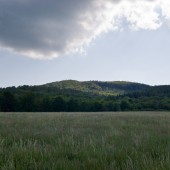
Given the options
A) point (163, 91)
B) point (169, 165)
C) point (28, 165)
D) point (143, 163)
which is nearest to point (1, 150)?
point (28, 165)

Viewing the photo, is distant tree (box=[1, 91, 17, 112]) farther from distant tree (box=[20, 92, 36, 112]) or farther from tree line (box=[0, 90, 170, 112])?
distant tree (box=[20, 92, 36, 112])

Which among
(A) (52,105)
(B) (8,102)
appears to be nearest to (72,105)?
(A) (52,105)

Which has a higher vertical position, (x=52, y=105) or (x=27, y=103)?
(x=27, y=103)

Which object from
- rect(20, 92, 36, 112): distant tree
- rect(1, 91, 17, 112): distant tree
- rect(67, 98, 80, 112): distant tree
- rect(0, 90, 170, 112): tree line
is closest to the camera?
rect(1, 91, 17, 112): distant tree

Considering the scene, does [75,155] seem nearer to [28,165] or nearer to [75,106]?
[28,165]

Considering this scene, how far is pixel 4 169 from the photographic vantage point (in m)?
4.00

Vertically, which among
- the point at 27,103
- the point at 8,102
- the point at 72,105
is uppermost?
the point at 8,102

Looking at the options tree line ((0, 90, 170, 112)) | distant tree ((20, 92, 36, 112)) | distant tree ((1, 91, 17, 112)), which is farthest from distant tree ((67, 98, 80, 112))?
distant tree ((1, 91, 17, 112))

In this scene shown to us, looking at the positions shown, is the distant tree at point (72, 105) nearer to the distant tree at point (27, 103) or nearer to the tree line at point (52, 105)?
the tree line at point (52, 105)

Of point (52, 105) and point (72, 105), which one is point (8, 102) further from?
point (72, 105)

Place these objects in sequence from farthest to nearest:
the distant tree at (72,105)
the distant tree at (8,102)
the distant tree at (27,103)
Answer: the distant tree at (72,105) → the distant tree at (27,103) → the distant tree at (8,102)

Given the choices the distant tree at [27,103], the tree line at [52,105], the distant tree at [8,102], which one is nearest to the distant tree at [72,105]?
the tree line at [52,105]

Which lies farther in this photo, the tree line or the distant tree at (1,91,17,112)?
the tree line

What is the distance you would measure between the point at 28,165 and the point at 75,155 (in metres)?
0.93
